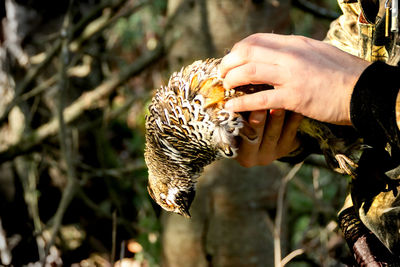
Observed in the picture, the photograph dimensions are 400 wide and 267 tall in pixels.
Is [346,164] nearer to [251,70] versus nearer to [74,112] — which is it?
[251,70]

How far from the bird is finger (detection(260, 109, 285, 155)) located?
5cm

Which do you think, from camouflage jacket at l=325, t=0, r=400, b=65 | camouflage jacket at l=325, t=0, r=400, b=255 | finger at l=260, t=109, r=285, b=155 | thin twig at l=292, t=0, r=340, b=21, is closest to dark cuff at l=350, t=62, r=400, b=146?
camouflage jacket at l=325, t=0, r=400, b=255

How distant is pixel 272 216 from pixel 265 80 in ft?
5.67

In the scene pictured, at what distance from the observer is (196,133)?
124 centimetres

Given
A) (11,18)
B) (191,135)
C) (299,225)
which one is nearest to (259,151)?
(191,135)

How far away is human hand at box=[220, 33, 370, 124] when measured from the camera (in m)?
1.04

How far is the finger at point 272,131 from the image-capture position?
1233 millimetres

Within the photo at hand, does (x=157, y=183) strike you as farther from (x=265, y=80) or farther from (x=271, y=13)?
(x=271, y=13)

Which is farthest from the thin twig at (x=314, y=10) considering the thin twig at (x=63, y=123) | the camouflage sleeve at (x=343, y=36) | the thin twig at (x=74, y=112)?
the camouflage sleeve at (x=343, y=36)

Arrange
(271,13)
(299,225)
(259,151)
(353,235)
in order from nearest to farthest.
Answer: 1. (353,235)
2. (259,151)
3. (271,13)
4. (299,225)

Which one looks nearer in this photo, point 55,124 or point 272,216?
point 272,216

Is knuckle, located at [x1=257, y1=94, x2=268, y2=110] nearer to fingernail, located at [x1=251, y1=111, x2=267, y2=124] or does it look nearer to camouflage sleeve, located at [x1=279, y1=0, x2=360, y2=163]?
fingernail, located at [x1=251, y1=111, x2=267, y2=124]

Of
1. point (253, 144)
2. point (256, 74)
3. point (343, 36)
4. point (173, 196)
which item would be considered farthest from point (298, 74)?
point (173, 196)

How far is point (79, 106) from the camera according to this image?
3189mm
